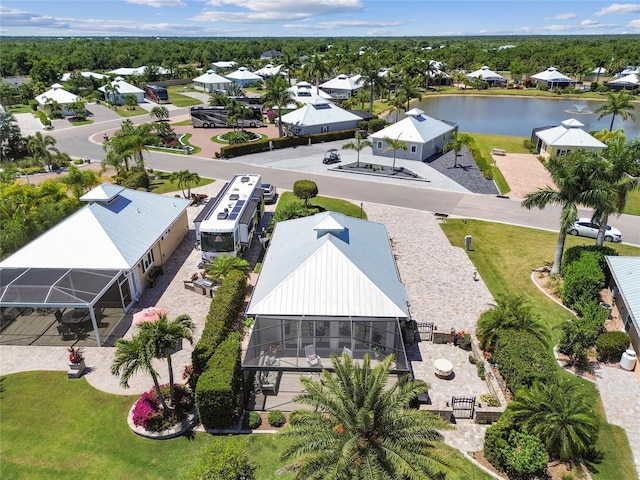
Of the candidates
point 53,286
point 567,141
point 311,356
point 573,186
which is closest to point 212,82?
point 567,141

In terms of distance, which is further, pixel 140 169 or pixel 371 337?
pixel 140 169

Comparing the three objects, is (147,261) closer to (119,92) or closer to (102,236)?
(102,236)

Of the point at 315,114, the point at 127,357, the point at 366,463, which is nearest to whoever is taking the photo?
the point at 366,463

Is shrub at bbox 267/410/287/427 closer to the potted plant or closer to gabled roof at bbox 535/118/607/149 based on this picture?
the potted plant

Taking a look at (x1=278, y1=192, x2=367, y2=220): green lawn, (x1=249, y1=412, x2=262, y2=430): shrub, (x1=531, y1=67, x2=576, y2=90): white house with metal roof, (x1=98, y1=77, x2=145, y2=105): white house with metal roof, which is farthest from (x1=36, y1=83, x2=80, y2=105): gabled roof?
(x1=531, y1=67, x2=576, y2=90): white house with metal roof

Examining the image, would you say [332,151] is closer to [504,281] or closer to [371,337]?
[504,281]

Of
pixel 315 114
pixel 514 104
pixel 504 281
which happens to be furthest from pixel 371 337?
pixel 514 104
